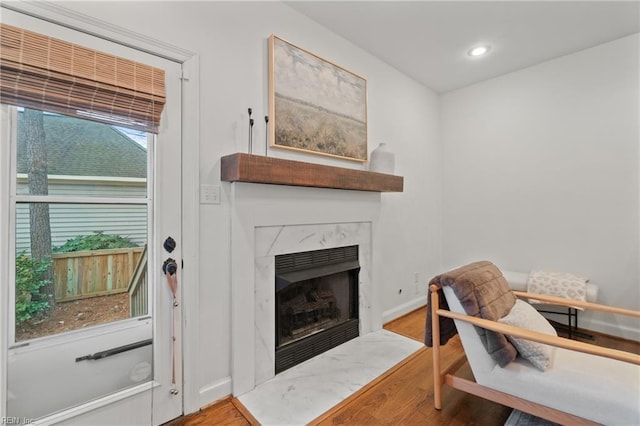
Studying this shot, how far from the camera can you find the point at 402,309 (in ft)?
10.7

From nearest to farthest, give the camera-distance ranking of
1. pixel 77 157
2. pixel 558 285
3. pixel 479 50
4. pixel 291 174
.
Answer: pixel 77 157
pixel 291 174
pixel 558 285
pixel 479 50

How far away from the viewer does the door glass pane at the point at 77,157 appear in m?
1.30

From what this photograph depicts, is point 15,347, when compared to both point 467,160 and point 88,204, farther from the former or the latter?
point 467,160

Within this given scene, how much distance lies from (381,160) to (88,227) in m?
2.23

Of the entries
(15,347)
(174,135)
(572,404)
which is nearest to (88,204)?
(174,135)

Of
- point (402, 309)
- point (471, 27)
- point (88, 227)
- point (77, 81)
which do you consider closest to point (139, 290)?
point (88, 227)

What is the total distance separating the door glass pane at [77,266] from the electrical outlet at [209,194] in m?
0.32

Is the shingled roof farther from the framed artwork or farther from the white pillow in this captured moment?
the white pillow

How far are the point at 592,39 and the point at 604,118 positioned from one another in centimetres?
73

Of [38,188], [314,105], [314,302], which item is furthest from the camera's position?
[314,302]

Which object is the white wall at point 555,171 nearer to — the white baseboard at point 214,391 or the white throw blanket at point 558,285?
the white throw blanket at point 558,285

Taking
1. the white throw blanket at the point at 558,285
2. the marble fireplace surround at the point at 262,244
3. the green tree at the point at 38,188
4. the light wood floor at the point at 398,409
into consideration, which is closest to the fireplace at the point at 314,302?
the marble fireplace surround at the point at 262,244

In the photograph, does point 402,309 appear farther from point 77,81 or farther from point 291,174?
point 77,81

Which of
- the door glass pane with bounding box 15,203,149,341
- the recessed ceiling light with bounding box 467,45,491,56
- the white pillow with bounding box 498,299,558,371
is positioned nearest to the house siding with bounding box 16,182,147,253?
the door glass pane with bounding box 15,203,149,341
